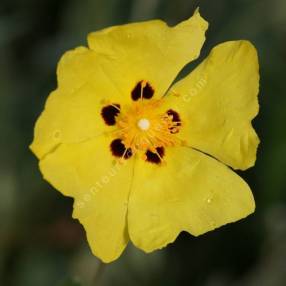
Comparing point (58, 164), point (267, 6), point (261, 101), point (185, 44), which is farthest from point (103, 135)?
point (267, 6)

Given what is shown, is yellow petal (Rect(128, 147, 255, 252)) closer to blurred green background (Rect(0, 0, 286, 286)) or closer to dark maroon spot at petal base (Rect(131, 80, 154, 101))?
dark maroon spot at petal base (Rect(131, 80, 154, 101))

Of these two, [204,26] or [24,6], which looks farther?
[24,6]

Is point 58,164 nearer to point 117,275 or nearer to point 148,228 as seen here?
point 148,228

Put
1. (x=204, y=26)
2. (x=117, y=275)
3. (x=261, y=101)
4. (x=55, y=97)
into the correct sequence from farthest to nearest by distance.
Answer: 1. (x=261, y=101)
2. (x=117, y=275)
3. (x=204, y=26)
4. (x=55, y=97)

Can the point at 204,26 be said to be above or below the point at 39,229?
above

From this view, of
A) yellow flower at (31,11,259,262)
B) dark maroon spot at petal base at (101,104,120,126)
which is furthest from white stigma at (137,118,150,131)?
dark maroon spot at petal base at (101,104,120,126)

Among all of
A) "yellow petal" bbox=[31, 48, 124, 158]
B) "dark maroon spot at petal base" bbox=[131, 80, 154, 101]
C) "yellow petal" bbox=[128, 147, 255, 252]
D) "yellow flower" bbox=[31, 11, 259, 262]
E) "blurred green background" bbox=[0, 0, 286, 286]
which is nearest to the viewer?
"yellow petal" bbox=[31, 48, 124, 158]

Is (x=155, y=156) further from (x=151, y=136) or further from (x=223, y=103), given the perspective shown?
(x=223, y=103)
